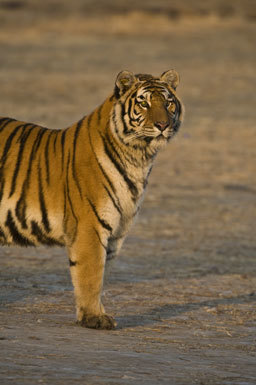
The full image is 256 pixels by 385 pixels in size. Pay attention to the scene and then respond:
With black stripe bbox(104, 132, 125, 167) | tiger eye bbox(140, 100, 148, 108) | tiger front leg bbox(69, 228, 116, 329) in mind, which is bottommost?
tiger front leg bbox(69, 228, 116, 329)

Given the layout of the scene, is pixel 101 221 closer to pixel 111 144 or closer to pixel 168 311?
pixel 111 144

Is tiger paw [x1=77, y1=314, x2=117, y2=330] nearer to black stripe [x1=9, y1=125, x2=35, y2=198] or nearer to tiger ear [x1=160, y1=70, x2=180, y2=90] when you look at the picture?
black stripe [x1=9, y1=125, x2=35, y2=198]

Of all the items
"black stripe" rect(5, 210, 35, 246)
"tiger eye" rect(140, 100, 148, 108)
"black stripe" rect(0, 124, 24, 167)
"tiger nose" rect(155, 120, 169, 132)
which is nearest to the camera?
"tiger nose" rect(155, 120, 169, 132)

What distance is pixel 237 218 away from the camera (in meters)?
10.7

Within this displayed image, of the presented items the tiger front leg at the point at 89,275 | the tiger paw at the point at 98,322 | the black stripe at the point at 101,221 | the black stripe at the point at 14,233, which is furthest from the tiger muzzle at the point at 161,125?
the tiger paw at the point at 98,322

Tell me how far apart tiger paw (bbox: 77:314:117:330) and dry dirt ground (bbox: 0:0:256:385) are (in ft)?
0.18

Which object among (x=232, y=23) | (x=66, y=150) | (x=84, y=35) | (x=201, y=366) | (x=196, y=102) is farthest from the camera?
(x=232, y=23)

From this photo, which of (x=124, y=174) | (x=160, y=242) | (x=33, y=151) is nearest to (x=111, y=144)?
(x=124, y=174)

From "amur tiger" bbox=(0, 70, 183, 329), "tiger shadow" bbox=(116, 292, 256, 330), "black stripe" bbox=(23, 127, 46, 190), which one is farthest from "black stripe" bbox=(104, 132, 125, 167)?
"tiger shadow" bbox=(116, 292, 256, 330)

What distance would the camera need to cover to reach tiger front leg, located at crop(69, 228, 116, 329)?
5699 millimetres

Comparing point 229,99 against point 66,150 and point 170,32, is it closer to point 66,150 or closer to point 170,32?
point 170,32

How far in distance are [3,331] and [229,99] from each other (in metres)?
14.6

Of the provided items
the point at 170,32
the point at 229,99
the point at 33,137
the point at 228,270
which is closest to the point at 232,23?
the point at 170,32

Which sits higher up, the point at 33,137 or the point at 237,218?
the point at 33,137
